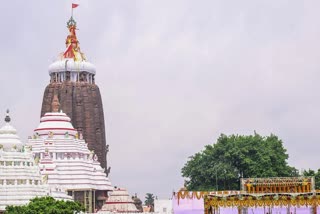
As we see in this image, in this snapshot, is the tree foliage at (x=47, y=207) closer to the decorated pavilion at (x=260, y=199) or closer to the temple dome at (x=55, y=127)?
the decorated pavilion at (x=260, y=199)

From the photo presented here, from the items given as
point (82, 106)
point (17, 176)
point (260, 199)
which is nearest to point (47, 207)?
point (17, 176)

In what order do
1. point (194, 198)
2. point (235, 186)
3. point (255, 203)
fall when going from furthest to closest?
point (235, 186) < point (194, 198) < point (255, 203)

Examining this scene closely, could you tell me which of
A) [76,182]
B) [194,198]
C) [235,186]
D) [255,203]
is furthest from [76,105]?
[255,203]

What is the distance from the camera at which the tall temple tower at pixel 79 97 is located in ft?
355

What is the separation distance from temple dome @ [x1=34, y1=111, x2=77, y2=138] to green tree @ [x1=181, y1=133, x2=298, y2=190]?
15.0 meters

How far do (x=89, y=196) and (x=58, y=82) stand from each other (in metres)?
21.7

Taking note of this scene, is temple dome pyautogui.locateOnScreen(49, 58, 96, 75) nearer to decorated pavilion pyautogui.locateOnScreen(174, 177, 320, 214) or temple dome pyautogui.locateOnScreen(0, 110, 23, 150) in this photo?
temple dome pyautogui.locateOnScreen(0, 110, 23, 150)

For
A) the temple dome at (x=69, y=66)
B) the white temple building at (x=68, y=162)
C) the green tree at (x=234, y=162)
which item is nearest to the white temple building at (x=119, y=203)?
the white temple building at (x=68, y=162)

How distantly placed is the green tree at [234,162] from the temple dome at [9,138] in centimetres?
1826

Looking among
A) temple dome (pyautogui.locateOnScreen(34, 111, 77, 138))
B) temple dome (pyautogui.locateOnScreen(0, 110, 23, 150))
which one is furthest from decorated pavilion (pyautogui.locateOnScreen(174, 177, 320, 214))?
temple dome (pyautogui.locateOnScreen(34, 111, 77, 138))

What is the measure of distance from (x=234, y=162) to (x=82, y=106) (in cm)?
2842

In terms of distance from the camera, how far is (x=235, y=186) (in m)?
86.0

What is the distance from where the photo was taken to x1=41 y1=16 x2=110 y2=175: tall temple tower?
108312 millimetres

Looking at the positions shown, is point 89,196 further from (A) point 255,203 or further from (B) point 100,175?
(A) point 255,203
